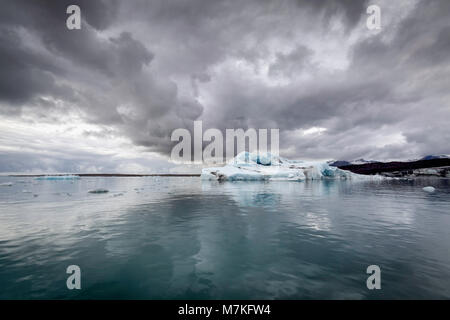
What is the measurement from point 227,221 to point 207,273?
6.16m

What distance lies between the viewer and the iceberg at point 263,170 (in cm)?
6638

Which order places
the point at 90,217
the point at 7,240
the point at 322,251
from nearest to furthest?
the point at 322,251, the point at 7,240, the point at 90,217

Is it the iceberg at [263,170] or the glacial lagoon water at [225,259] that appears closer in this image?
the glacial lagoon water at [225,259]

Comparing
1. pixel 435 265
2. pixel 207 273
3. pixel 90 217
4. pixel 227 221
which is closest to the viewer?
pixel 207 273

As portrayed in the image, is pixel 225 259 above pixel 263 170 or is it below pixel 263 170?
below

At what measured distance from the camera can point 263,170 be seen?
69.1 meters

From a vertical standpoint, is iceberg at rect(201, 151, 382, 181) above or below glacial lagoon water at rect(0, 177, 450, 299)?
above

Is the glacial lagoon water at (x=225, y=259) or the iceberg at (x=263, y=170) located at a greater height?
the iceberg at (x=263, y=170)

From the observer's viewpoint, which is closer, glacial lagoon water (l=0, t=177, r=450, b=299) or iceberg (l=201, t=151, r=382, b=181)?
glacial lagoon water (l=0, t=177, r=450, b=299)

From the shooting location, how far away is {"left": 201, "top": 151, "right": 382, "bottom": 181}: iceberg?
6638 cm
